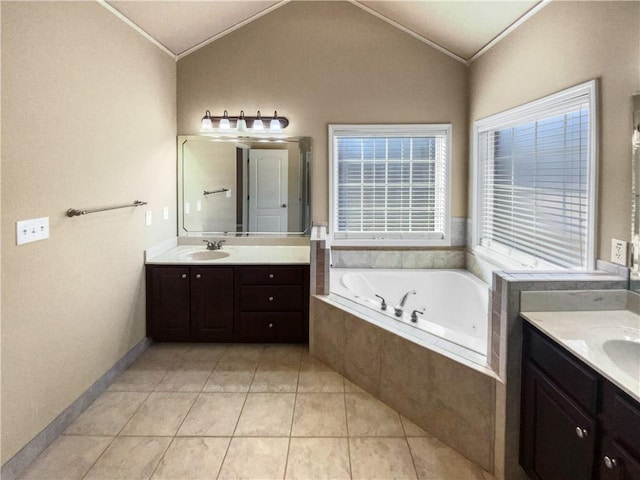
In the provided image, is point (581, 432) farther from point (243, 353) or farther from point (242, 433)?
point (243, 353)

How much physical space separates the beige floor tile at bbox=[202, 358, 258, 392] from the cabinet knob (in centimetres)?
209

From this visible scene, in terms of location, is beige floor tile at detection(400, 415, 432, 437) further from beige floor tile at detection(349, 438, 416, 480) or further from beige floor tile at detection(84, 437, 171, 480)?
beige floor tile at detection(84, 437, 171, 480)

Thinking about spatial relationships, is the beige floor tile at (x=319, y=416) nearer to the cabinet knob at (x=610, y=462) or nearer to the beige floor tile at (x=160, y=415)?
the beige floor tile at (x=160, y=415)

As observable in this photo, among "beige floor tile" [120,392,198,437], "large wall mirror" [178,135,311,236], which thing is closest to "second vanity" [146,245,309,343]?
"large wall mirror" [178,135,311,236]

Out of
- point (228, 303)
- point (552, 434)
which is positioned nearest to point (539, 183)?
point (552, 434)

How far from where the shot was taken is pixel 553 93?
2559 millimetres

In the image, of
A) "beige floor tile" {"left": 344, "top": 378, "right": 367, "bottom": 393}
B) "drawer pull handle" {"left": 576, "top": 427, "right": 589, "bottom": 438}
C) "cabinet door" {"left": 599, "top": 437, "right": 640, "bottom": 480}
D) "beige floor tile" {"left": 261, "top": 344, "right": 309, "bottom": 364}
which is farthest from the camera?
"beige floor tile" {"left": 261, "top": 344, "right": 309, "bottom": 364}

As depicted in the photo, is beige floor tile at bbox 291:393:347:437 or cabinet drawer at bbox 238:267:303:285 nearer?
beige floor tile at bbox 291:393:347:437

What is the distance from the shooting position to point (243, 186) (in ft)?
13.7

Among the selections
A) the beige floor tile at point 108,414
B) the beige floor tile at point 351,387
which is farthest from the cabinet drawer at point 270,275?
the beige floor tile at point 108,414

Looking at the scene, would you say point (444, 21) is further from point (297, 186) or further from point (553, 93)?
point (297, 186)

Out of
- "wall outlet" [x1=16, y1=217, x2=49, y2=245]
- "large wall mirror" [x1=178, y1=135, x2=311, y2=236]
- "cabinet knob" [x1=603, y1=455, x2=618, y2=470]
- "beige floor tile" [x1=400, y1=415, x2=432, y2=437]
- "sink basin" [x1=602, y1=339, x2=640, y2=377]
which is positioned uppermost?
"large wall mirror" [x1=178, y1=135, x2=311, y2=236]

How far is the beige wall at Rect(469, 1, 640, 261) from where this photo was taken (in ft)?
6.52

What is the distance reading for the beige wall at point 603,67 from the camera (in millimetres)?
1988
